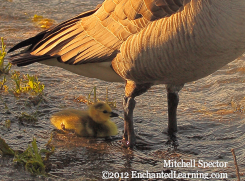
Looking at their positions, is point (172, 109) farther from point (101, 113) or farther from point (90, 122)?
point (90, 122)

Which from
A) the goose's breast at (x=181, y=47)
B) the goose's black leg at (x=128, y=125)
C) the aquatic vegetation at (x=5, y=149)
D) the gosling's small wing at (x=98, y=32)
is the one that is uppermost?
the gosling's small wing at (x=98, y=32)

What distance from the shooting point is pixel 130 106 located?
15.5ft

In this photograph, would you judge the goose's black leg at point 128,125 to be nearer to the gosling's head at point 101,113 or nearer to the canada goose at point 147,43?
the canada goose at point 147,43

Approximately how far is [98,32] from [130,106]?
0.89 meters

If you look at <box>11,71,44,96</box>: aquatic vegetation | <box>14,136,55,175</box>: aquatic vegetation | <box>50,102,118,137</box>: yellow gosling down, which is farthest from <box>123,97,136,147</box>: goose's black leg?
<box>11,71,44,96</box>: aquatic vegetation

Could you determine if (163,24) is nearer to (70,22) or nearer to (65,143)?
(70,22)

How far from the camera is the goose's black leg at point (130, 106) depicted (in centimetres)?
458

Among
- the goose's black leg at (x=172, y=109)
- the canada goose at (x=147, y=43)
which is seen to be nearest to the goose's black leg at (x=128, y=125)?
the canada goose at (x=147, y=43)

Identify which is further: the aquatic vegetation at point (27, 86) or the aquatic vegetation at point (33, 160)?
the aquatic vegetation at point (27, 86)

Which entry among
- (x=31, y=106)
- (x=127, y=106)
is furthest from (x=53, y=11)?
(x=127, y=106)

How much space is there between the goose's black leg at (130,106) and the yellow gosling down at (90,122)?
17 cm

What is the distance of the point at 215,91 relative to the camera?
583 centimetres

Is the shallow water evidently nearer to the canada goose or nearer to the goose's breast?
the canada goose

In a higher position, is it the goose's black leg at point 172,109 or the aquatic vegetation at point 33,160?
the goose's black leg at point 172,109
